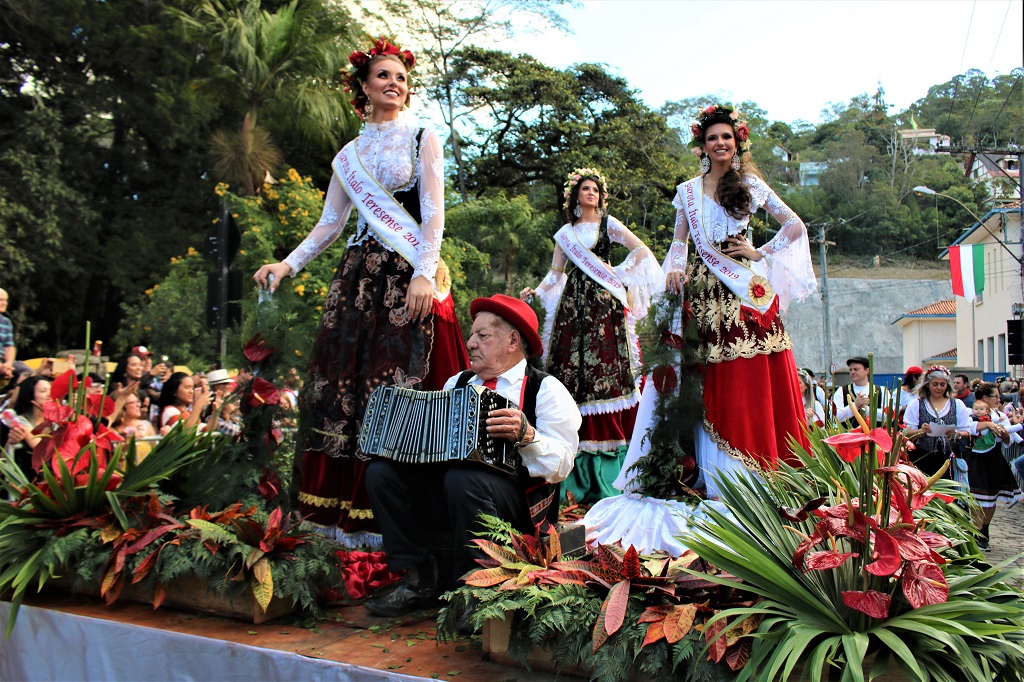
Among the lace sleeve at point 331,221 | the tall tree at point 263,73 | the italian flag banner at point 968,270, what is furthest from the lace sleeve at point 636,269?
the tall tree at point 263,73

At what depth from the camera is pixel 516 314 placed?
138 inches

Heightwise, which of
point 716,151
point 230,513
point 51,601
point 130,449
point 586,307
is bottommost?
point 51,601

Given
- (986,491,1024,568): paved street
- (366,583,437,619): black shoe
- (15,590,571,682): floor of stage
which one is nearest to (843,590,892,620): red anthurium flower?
(15,590,571,682): floor of stage

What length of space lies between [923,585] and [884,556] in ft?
0.44

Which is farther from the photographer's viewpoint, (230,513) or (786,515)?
(230,513)

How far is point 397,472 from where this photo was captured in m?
3.43

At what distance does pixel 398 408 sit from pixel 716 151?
8.00 feet

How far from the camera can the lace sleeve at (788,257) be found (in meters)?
4.55

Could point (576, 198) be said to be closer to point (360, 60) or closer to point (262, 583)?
point (360, 60)

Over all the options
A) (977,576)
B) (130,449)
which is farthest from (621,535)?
(130,449)

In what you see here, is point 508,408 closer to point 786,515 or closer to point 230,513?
point 786,515

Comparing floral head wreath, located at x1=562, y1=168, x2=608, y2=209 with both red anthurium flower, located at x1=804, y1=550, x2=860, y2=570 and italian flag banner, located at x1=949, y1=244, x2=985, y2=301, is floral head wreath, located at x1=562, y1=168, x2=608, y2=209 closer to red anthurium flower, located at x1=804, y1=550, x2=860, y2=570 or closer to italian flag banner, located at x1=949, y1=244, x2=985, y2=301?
red anthurium flower, located at x1=804, y1=550, x2=860, y2=570

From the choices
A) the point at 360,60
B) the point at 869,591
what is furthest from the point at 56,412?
the point at 869,591

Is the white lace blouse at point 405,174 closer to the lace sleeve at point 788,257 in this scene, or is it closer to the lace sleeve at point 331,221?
the lace sleeve at point 331,221
